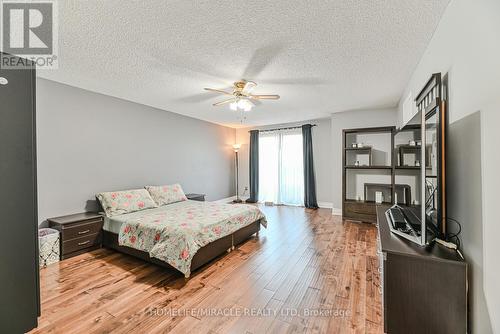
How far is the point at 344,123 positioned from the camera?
5008 millimetres

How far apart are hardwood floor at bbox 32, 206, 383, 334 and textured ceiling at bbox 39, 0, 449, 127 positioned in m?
2.53

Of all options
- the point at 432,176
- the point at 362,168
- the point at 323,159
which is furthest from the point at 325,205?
the point at 432,176

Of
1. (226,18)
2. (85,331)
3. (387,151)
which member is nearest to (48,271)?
(85,331)

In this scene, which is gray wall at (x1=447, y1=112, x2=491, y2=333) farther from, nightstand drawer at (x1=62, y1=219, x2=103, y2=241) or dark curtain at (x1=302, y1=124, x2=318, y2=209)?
dark curtain at (x1=302, y1=124, x2=318, y2=209)

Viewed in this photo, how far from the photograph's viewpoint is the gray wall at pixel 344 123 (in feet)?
15.2

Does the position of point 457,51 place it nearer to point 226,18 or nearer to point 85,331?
point 226,18

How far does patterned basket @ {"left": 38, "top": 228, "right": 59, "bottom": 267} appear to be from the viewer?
259 centimetres

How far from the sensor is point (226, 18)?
175cm

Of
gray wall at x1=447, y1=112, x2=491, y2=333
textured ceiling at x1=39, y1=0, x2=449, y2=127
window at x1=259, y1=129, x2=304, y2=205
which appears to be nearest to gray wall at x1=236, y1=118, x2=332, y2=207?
window at x1=259, y1=129, x2=304, y2=205

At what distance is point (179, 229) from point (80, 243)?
5.57 feet

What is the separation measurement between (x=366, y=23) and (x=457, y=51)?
0.72 metres

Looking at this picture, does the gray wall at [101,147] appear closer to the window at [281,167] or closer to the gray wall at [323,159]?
the window at [281,167]

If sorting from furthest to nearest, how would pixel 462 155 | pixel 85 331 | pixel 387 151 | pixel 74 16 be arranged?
pixel 387 151 < pixel 74 16 < pixel 85 331 < pixel 462 155

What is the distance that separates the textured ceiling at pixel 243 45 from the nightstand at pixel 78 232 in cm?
202
